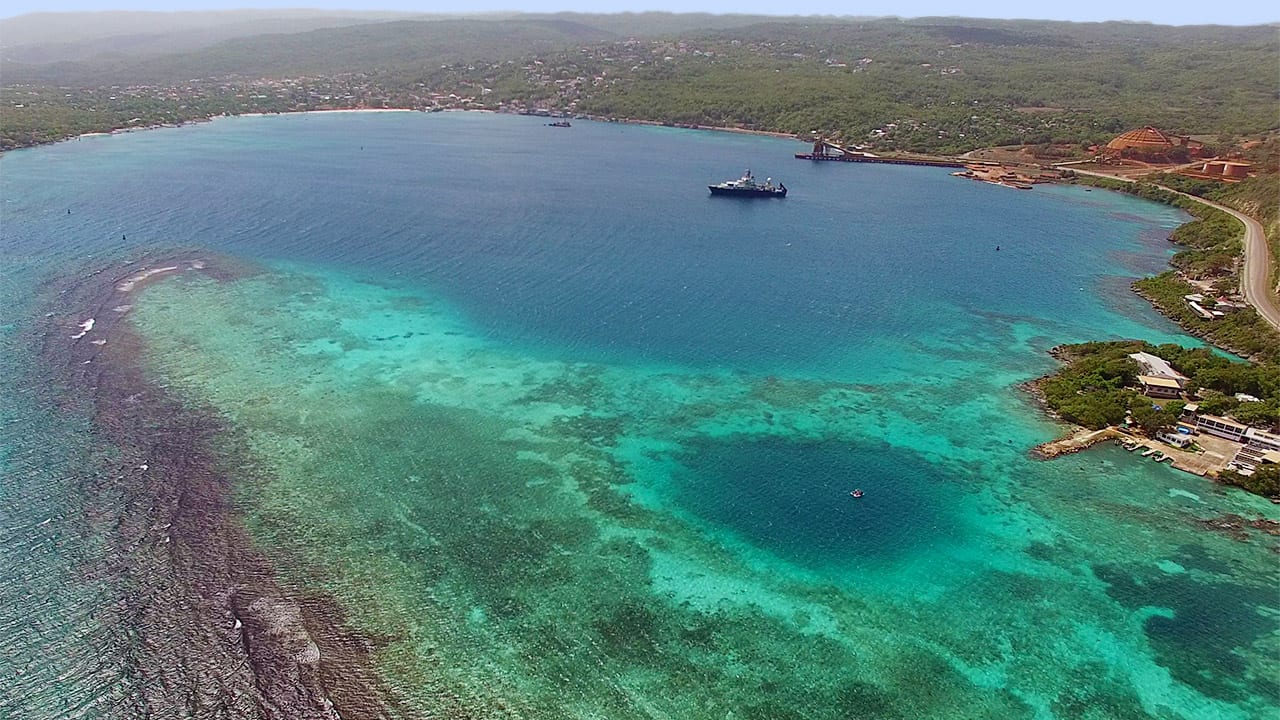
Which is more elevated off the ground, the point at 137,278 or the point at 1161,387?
the point at 1161,387

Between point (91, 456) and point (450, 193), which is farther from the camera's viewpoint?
point (450, 193)

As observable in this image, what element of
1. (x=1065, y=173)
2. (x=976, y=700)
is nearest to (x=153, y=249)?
(x=976, y=700)

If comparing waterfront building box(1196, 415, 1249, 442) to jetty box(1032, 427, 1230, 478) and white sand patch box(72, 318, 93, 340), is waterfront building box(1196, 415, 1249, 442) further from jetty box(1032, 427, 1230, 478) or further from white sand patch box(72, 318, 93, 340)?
white sand patch box(72, 318, 93, 340)

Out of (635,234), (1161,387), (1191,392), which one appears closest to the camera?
(1161,387)

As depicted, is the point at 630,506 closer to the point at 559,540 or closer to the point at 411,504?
the point at 559,540

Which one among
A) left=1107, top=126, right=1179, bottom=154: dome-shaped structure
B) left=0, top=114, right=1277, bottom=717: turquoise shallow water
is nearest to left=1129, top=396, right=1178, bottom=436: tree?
left=0, top=114, right=1277, bottom=717: turquoise shallow water

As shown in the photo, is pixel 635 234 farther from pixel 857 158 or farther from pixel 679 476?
pixel 857 158

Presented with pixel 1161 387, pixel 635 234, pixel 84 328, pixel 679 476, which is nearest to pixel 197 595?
pixel 679 476

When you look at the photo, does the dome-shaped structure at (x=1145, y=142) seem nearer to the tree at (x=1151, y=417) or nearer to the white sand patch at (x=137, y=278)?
the tree at (x=1151, y=417)
